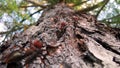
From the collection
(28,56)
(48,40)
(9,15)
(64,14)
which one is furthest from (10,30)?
(28,56)

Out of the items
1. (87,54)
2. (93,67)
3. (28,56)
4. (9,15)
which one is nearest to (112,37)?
(87,54)

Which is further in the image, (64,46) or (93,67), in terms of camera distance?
(64,46)

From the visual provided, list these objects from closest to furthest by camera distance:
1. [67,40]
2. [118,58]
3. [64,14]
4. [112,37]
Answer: [118,58] → [67,40] → [112,37] → [64,14]

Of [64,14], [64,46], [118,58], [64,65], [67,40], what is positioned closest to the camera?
[64,65]

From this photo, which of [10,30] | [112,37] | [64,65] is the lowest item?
[10,30]

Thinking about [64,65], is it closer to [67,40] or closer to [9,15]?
[67,40]

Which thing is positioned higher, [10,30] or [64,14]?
[64,14]

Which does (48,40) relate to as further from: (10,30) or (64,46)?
(10,30)
